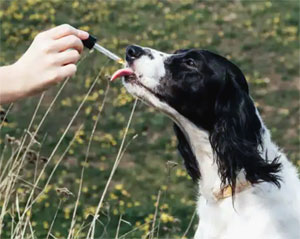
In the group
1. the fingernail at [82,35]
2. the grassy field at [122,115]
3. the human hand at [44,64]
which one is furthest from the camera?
the grassy field at [122,115]

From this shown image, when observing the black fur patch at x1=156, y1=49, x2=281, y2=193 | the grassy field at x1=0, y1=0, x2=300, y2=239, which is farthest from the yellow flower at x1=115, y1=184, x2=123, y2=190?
the black fur patch at x1=156, y1=49, x2=281, y2=193

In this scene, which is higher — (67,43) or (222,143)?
(67,43)

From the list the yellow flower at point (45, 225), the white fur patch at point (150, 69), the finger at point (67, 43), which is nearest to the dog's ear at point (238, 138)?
the white fur patch at point (150, 69)

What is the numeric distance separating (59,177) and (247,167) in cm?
534

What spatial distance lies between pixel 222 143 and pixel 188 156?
31cm

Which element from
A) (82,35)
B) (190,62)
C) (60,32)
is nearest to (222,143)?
(190,62)

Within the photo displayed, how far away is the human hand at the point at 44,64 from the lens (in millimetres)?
2840

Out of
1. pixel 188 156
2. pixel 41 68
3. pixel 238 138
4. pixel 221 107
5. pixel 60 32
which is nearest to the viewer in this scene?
pixel 41 68

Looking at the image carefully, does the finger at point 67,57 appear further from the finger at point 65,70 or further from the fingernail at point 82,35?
the fingernail at point 82,35

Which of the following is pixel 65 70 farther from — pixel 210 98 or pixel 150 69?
pixel 210 98

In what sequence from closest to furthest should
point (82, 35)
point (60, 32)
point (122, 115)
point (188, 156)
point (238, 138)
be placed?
point (60, 32) → point (82, 35) → point (238, 138) → point (188, 156) → point (122, 115)

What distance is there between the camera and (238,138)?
427 cm

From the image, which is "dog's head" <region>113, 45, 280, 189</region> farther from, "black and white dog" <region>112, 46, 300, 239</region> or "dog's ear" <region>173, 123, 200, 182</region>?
"dog's ear" <region>173, 123, 200, 182</region>

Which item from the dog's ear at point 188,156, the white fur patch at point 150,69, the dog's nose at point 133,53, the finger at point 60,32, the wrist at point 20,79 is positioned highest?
the finger at point 60,32
